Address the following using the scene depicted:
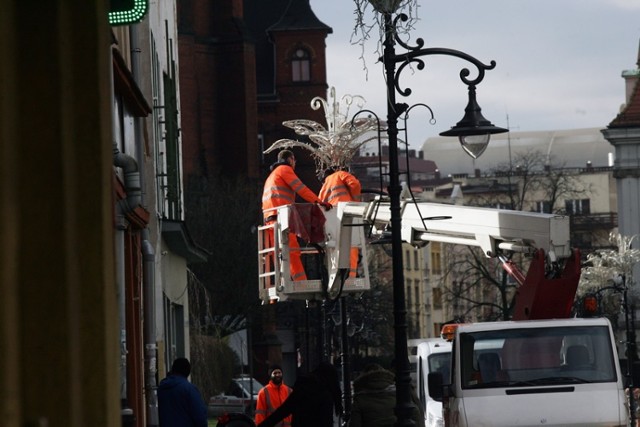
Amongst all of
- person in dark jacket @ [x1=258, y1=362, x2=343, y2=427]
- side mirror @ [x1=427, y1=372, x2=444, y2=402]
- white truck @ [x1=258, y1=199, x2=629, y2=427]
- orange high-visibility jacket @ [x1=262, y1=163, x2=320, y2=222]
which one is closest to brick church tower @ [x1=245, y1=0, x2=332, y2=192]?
orange high-visibility jacket @ [x1=262, y1=163, x2=320, y2=222]

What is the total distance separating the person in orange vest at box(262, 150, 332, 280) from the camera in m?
22.5

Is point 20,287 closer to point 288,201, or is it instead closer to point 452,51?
point 452,51

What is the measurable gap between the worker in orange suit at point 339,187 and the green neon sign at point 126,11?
51.8ft

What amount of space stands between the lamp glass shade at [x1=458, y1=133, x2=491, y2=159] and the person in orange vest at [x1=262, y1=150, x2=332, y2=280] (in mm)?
4757

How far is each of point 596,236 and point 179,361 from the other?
5027 inches

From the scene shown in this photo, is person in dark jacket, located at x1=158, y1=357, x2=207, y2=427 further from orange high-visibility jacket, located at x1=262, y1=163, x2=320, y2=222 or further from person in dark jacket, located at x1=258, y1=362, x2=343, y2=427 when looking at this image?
orange high-visibility jacket, located at x1=262, y1=163, x2=320, y2=222

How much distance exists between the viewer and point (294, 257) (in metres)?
23.2

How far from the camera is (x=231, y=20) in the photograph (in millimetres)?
95625

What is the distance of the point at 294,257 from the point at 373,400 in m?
8.73

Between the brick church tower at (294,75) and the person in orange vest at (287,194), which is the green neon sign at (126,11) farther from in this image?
the brick church tower at (294,75)

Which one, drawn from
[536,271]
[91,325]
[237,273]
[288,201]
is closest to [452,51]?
[536,271]

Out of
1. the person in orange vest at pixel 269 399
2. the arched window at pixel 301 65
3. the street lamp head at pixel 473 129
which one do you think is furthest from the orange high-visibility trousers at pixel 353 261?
the arched window at pixel 301 65

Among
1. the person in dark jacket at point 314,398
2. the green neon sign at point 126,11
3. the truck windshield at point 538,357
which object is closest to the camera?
the green neon sign at point 126,11

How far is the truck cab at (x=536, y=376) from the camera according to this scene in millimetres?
16219
